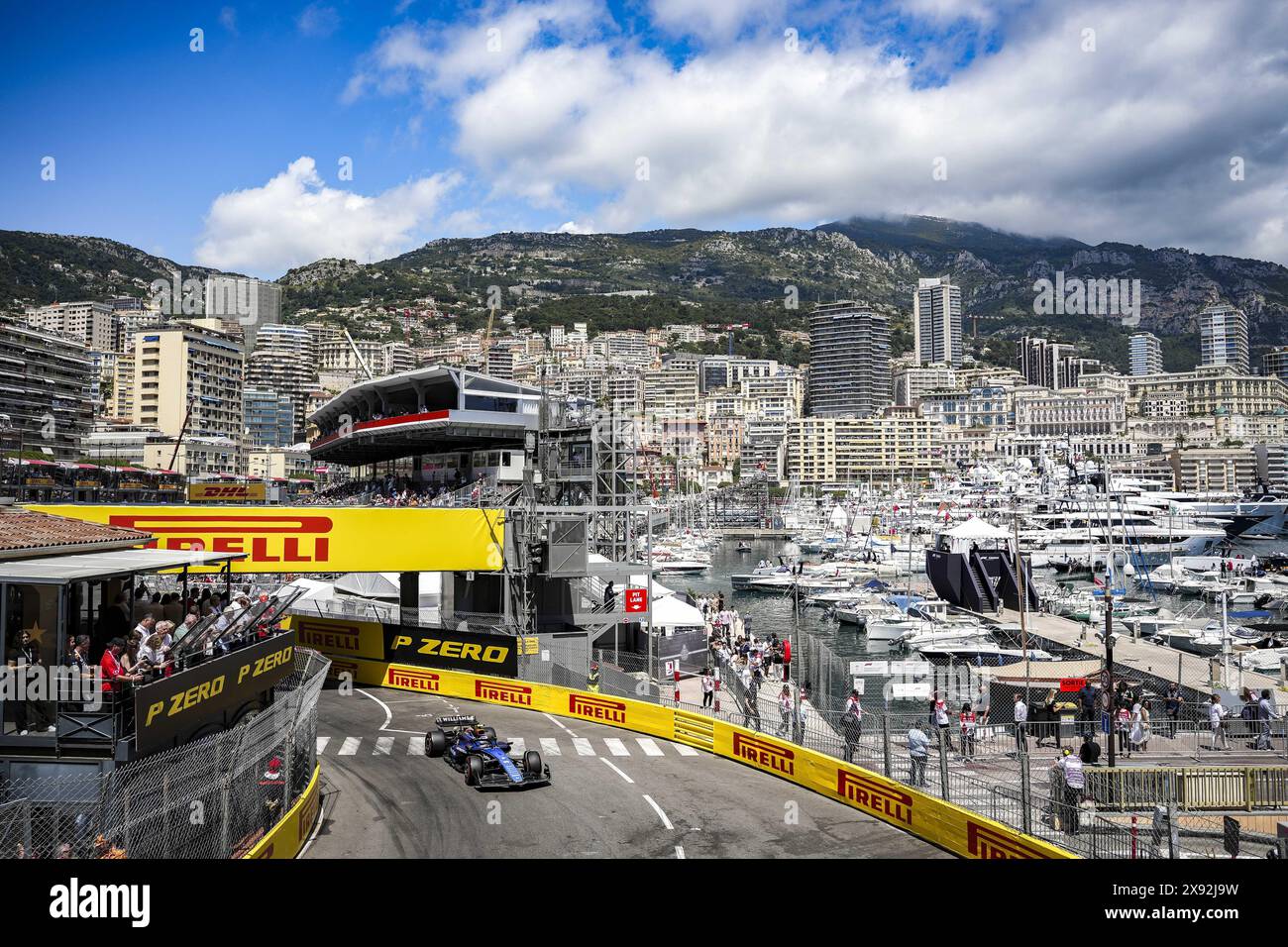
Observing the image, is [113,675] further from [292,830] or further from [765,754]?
[765,754]

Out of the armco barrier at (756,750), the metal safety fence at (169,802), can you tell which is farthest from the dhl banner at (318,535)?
the metal safety fence at (169,802)

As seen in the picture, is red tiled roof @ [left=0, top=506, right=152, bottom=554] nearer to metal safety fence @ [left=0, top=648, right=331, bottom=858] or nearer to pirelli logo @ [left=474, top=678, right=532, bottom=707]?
metal safety fence @ [left=0, top=648, right=331, bottom=858]

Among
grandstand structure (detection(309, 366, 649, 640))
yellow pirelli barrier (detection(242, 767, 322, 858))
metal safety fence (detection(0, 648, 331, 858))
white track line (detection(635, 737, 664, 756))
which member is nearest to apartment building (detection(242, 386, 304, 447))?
grandstand structure (detection(309, 366, 649, 640))

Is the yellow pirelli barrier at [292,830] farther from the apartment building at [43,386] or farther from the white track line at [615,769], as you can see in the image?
the apartment building at [43,386]

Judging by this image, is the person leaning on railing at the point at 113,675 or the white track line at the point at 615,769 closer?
the person leaning on railing at the point at 113,675

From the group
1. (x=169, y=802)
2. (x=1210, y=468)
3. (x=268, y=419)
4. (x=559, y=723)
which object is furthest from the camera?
(x=1210, y=468)

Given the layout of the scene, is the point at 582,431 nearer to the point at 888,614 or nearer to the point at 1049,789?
the point at 1049,789

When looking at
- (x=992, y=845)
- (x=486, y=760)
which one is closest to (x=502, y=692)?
(x=486, y=760)
